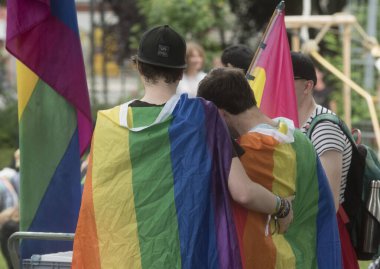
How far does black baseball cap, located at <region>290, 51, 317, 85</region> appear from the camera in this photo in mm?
5723

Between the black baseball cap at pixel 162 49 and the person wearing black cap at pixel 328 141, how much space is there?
0.98 meters

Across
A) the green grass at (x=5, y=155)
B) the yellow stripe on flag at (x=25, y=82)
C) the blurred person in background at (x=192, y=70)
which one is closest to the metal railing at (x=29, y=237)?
the yellow stripe on flag at (x=25, y=82)

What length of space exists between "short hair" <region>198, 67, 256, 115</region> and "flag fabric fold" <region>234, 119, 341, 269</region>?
12 cm

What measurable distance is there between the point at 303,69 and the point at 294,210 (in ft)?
3.68

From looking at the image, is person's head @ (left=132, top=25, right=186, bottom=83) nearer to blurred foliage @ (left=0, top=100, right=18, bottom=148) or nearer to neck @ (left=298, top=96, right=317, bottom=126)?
neck @ (left=298, top=96, right=317, bottom=126)

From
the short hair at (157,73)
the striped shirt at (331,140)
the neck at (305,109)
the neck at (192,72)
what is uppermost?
the short hair at (157,73)

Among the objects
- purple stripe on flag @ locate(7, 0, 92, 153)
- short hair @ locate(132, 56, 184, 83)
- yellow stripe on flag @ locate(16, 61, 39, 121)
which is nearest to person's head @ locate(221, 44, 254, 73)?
purple stripe on flag @ locate(7, 0, 92, 153)

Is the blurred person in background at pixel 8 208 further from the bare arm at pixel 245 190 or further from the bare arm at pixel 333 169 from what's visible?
the bare arm at pixel 245 190

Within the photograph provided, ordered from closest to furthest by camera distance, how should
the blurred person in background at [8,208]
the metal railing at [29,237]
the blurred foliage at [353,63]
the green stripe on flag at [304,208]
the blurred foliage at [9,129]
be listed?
the green stripe on flag at [304,208] → the metal railing at [29,237] → the blurred person in background at [8,208] → the blurred foliage at [353,63] → the blurred foliage at [9,129]

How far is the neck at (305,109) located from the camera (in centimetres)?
564

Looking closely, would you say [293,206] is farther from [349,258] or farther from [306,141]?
[349,258]

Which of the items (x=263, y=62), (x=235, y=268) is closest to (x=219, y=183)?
(x=235, y=268)

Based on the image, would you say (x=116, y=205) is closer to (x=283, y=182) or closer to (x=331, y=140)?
(x=283, y=182)

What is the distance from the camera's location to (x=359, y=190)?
554 cm
